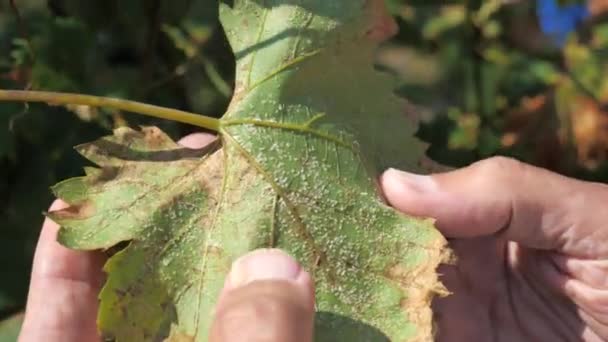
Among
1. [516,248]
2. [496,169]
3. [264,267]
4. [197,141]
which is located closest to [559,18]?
[516,248]

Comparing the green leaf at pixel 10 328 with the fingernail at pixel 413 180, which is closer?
the fingernail at pixel 413 180

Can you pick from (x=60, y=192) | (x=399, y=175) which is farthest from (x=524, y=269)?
(x=60, y=192)

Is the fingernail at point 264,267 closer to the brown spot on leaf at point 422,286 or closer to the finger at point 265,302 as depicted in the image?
the finger at point 265,302

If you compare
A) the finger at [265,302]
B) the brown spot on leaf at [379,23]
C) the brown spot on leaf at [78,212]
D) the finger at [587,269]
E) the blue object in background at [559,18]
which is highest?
the brown spot on leaf at [379,23]

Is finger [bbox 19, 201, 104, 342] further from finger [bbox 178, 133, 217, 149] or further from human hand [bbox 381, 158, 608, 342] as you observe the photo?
human hand [bbox 381, 158, 608, 342]

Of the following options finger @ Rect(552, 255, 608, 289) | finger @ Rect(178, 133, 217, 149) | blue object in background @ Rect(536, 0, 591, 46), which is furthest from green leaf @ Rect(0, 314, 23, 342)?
blue object in background @ Rect(536, 0, 591, 46)

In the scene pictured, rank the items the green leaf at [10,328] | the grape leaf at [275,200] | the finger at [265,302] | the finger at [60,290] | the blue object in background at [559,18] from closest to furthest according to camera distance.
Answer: the finger at [265,302] → the grape leaf at [275,200] → the finger at [60,290] → the green leaf at [10,328] → the blue object in background at [559,18]

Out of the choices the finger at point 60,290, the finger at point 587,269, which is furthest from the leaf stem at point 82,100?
the finger at point 587,269
